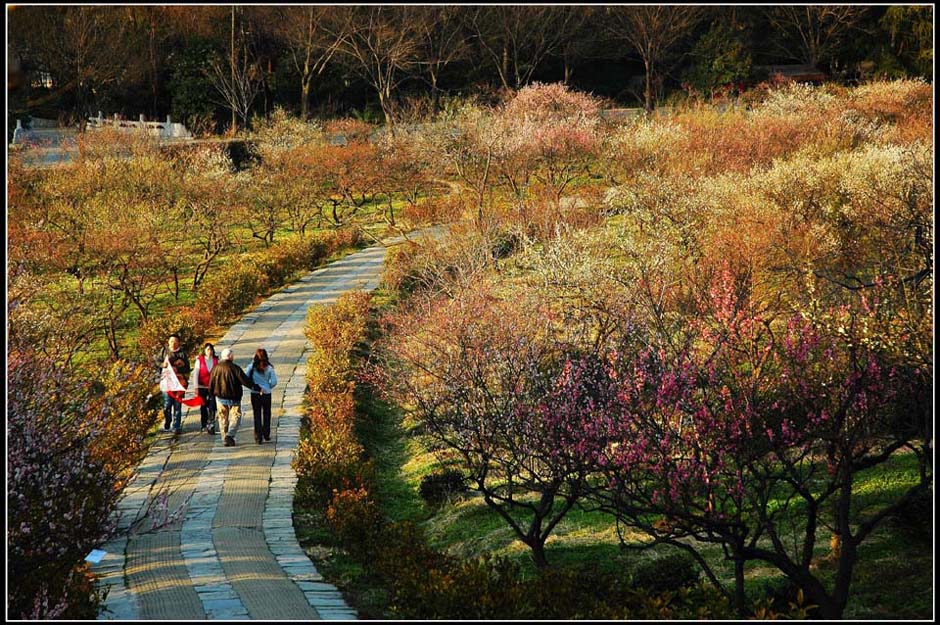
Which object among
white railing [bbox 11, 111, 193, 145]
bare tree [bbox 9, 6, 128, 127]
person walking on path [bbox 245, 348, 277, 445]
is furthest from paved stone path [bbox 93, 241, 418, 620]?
bare tree [bbox 9, 6, 128, 127]

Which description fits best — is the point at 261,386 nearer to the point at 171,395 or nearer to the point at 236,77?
the point at 171,395

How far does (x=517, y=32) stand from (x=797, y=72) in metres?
13.3

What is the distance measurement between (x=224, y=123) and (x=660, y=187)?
29.9 meters

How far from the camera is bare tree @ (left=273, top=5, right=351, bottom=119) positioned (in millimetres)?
43969

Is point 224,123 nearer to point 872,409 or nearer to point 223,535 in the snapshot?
point 223,535

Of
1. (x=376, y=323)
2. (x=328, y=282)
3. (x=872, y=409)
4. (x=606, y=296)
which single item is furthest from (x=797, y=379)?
(x=328, y=282)

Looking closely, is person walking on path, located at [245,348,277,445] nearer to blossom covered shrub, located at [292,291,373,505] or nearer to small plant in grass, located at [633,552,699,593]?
blossom covered shrub, located at [292,291,373,505]

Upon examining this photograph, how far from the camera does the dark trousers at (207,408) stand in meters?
12.9

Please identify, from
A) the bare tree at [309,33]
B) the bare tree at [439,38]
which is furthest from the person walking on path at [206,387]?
the bare tree at [439,38]

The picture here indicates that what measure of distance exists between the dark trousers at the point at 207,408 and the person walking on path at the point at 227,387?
0.31 meters

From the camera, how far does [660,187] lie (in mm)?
20484

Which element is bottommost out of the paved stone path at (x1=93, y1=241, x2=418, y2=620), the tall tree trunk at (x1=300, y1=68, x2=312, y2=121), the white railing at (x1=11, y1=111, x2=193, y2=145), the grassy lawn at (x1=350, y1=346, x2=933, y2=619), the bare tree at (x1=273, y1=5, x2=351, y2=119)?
the grassy lawn at (x1=350, y1=346, x2=933, y2=619)

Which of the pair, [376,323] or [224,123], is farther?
[224,123]

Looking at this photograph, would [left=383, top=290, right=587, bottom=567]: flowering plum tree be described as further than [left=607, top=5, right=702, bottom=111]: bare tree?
No
